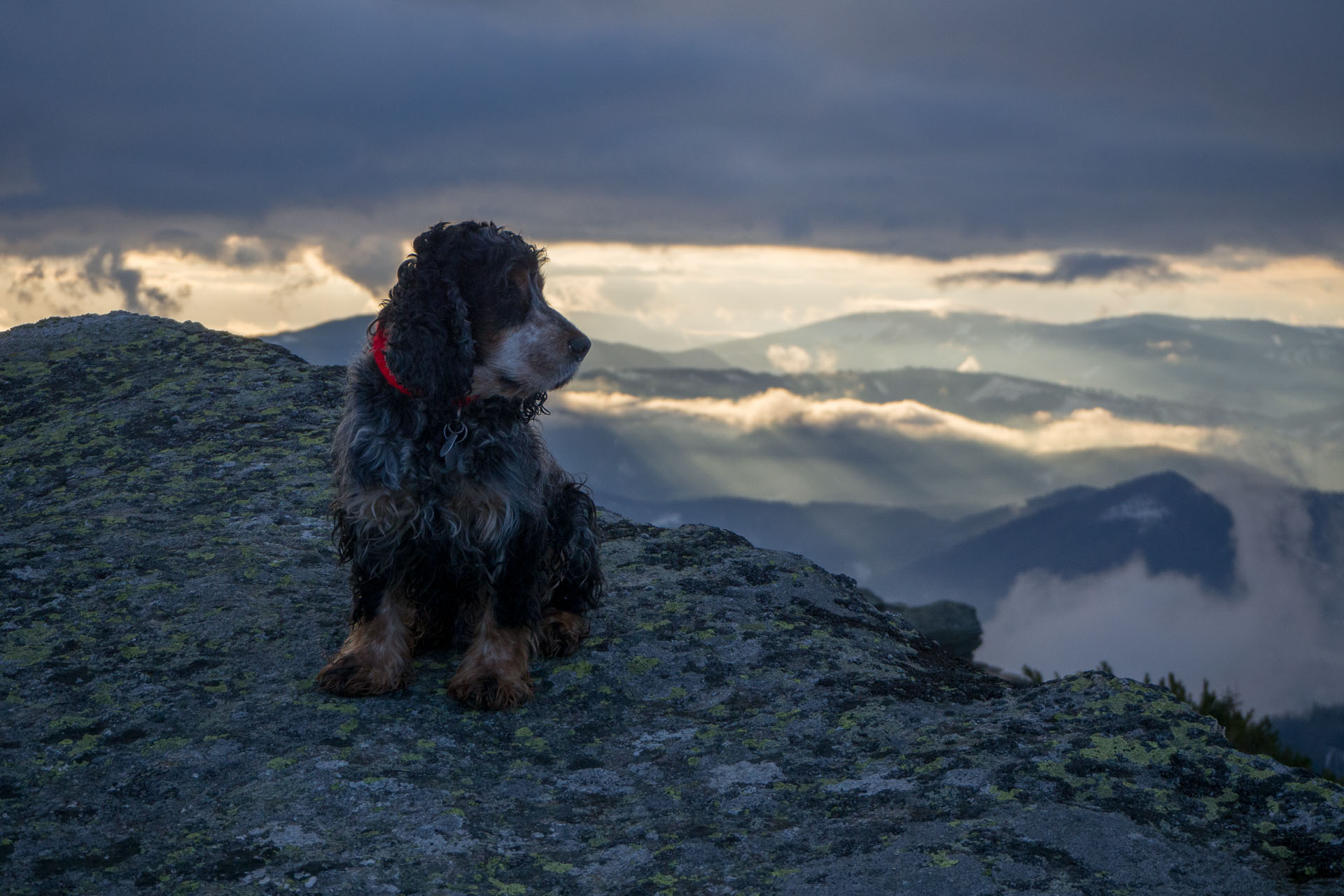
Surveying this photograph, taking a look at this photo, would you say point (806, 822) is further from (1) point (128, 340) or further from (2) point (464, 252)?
(1) point (128, 340)

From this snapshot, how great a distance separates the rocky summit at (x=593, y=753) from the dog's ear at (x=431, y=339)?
1533mm

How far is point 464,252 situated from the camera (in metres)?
5.55

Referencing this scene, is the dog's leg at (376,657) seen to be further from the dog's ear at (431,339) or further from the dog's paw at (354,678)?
the dog's ear at (431,339)

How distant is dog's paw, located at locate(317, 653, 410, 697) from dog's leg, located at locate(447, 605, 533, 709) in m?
0.32

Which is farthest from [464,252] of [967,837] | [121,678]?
[967,837]

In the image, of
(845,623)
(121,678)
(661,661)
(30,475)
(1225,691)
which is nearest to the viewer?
(121,678)

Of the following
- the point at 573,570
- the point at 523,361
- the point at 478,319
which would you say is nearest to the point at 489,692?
the point at 573,570

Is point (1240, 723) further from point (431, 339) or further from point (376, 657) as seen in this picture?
point (431, 339)

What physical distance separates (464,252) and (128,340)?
6.38 meters

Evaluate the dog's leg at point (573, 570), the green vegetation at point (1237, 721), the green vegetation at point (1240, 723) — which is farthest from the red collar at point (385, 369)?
the green vegetation at point (1240, 723)

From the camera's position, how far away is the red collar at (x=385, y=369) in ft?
17.6

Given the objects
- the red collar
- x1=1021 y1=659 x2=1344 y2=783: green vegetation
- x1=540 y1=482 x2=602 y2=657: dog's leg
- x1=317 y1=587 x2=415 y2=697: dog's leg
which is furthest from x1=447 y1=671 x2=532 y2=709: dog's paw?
x1=1021 y1=659 x2=1344 y2=783: green vegetation

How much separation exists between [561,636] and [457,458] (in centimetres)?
118

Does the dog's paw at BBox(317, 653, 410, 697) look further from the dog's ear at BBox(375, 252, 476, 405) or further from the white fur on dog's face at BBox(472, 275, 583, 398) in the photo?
the white fur on dog's face at BBox(472, 275, 583, 398)
